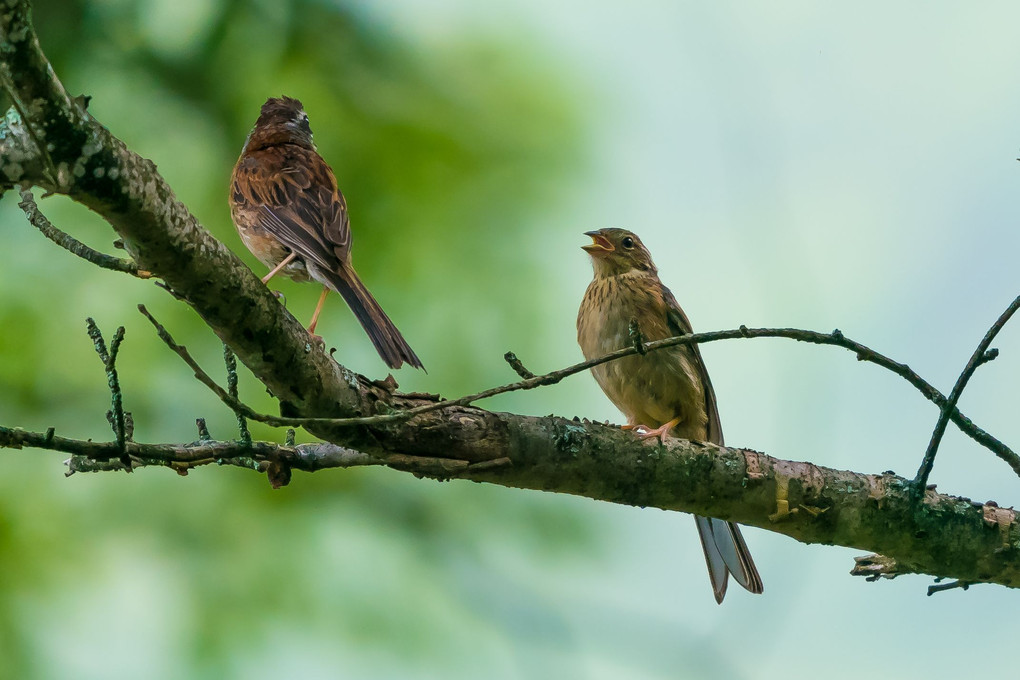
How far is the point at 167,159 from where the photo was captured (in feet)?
22.0

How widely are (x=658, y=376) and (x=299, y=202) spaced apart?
6.31ft

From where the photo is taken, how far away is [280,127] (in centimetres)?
511

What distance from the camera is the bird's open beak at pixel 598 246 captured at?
5465 millimetres

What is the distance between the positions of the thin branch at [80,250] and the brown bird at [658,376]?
270 centimetres

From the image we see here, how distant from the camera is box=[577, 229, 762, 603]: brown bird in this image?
4664mm

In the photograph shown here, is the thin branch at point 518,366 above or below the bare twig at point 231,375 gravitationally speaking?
above

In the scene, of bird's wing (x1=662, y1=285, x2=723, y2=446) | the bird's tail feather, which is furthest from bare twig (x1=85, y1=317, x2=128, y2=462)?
bird's wing (x1=662, y1=285, x2=723, y2=446)

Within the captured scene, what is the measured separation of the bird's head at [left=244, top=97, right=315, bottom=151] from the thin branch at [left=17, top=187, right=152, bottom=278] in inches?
88.5

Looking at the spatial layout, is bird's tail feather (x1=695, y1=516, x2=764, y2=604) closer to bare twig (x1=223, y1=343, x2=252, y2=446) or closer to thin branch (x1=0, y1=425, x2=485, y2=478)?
thin branch (x1=0, y1=425, x2=485, y2=478)

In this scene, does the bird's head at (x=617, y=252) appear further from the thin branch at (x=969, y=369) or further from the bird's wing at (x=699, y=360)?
the thin branch at (x=969, y=369)

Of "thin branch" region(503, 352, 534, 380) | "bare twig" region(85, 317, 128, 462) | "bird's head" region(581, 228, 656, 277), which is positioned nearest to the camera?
"bare twig" region(85, 317, 128, 462)

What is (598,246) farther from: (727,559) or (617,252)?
(727,559)

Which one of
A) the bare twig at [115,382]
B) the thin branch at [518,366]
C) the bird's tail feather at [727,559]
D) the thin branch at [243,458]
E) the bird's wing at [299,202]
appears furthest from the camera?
the bird's tail feather at [727,559]

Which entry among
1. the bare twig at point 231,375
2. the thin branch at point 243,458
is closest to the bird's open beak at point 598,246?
the thin branch at point 243,458
